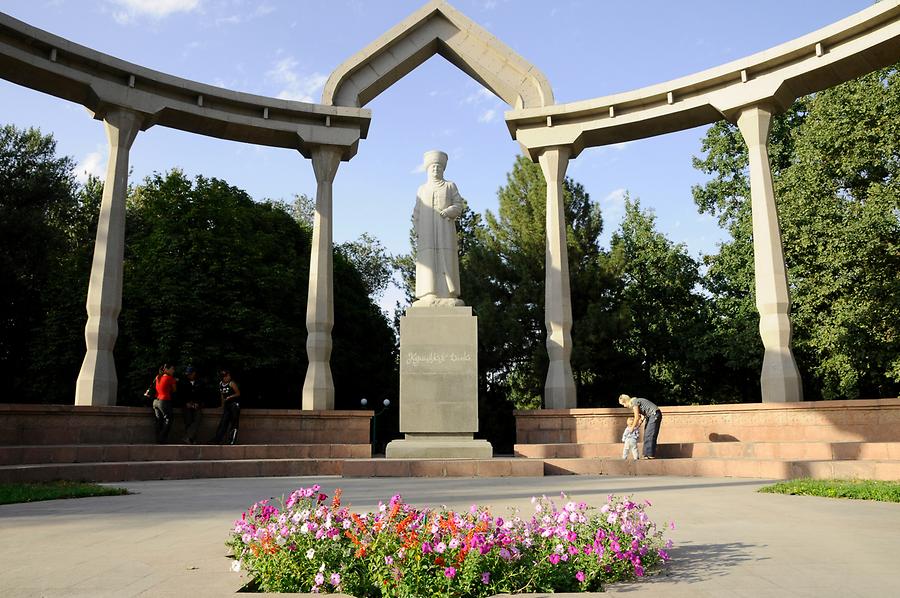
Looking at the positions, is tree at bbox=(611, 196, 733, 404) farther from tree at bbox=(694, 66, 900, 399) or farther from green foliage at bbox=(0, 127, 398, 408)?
green foliage at bbox=(0, 127, 398, 408)

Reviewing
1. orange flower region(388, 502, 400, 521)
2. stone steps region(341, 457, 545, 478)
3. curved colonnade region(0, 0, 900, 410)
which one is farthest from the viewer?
curved colonnade region(0, 0, 900, 410)

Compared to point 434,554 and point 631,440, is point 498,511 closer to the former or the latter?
point 434,554

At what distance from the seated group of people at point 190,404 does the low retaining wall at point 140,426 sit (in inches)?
16.0

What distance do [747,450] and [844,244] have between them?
11731mm

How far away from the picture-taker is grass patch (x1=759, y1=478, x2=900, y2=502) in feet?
29.4

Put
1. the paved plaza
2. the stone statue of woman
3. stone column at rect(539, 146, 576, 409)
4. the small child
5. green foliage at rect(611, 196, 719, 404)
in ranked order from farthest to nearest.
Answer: green foliage at rect(611, 196, 719, 404)
stone column at rect(539, 146, 576, 409)
the stone statue of woman
the small child
the paved plaza

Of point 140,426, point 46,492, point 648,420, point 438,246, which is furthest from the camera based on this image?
point 140,426

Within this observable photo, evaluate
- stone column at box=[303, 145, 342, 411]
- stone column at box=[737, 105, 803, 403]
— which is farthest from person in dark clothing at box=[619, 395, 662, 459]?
stone column at box=[303, 145, 342, 411]

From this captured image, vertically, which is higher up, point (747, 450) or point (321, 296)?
point (321, 296)

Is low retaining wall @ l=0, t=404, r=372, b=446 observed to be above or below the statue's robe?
below

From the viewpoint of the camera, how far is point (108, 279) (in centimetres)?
1742

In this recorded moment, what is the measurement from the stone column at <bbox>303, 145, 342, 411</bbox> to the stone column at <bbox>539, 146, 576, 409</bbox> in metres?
6.11

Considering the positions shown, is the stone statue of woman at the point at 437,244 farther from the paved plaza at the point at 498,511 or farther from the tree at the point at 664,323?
the tree at the point at 664,323

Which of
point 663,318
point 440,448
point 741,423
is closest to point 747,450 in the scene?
point 741,423
